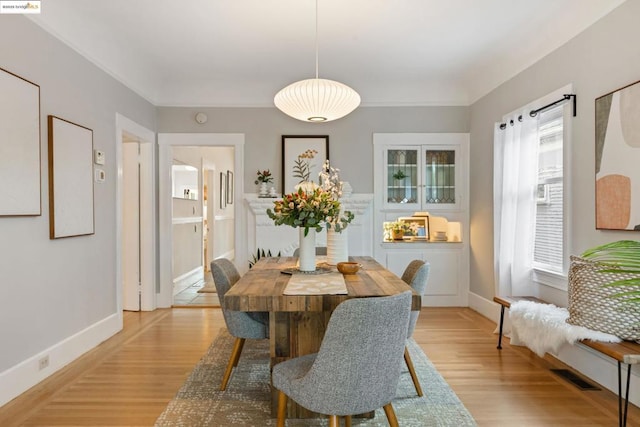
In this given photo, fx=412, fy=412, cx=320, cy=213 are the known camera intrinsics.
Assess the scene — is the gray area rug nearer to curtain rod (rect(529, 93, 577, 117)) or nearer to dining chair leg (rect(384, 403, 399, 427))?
dining chair leg (rect(384, 403, 399, 427))

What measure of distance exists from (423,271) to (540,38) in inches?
95.2

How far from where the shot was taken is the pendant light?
2979 mm

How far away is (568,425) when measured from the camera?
228 cm

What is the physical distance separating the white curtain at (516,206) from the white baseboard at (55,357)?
12.3ft

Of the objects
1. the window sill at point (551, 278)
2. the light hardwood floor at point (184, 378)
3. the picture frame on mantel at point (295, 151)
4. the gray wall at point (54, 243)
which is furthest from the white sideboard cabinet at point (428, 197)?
the gray wall at point (54, 243)

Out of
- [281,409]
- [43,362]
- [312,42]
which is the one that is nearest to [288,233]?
[312,42]

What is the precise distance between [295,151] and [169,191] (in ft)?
5.38

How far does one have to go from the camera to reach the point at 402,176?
5.22m

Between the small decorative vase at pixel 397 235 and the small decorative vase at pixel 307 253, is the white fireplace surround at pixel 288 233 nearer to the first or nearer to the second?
the small decorative vase at pixel 397 235

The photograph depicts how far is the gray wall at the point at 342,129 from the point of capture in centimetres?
520

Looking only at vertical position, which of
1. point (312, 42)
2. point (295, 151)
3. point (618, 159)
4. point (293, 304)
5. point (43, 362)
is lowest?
point (43, 362)

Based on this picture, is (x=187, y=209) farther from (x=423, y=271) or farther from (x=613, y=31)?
(x=613, y=31)

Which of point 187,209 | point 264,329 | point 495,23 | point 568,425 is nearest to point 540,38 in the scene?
point 495,23

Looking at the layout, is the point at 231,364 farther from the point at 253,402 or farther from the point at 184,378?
the point at 184,378
